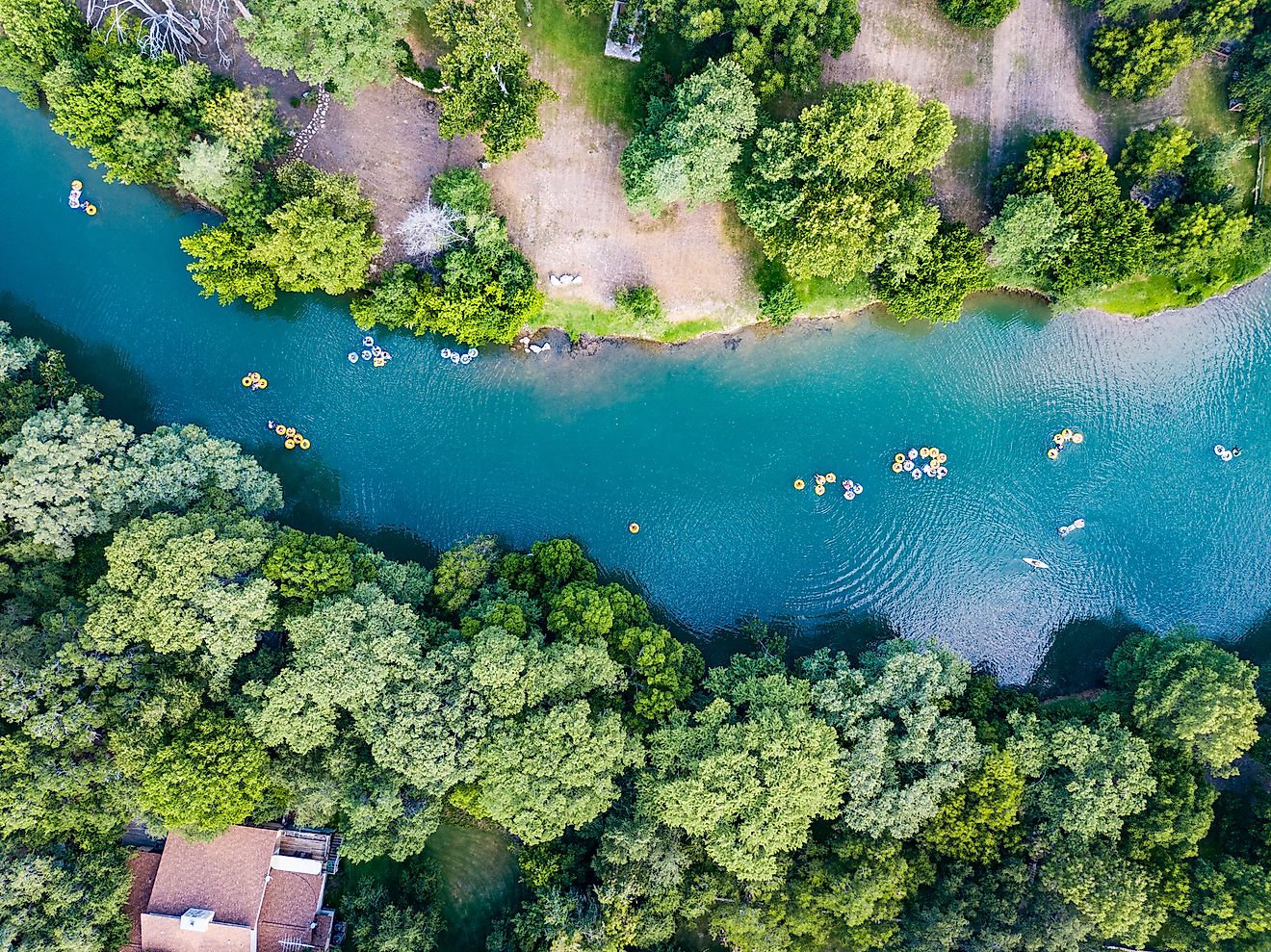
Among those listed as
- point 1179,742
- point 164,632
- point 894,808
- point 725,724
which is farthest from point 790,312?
point 164,632

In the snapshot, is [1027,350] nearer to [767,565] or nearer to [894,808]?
[767,565]

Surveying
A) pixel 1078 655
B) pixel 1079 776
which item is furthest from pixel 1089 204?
pixel 1079 776

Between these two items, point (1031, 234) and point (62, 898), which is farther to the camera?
point (1031, 234)

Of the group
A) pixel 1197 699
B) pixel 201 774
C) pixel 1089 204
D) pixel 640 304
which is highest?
pixel 1089 204

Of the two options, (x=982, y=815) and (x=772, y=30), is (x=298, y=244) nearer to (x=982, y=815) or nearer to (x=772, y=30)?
(x=772, y=30)

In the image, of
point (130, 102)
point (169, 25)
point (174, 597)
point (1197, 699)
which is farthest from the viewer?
point (169, 25)

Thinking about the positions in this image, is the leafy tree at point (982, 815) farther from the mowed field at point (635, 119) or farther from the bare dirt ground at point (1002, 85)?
the bare dirt ground at point (1002, 85)

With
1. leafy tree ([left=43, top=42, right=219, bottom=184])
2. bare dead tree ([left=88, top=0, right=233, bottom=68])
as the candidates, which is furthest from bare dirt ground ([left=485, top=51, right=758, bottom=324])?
bare dead tree ([left=88, top=0, right=233, bottom=68])
